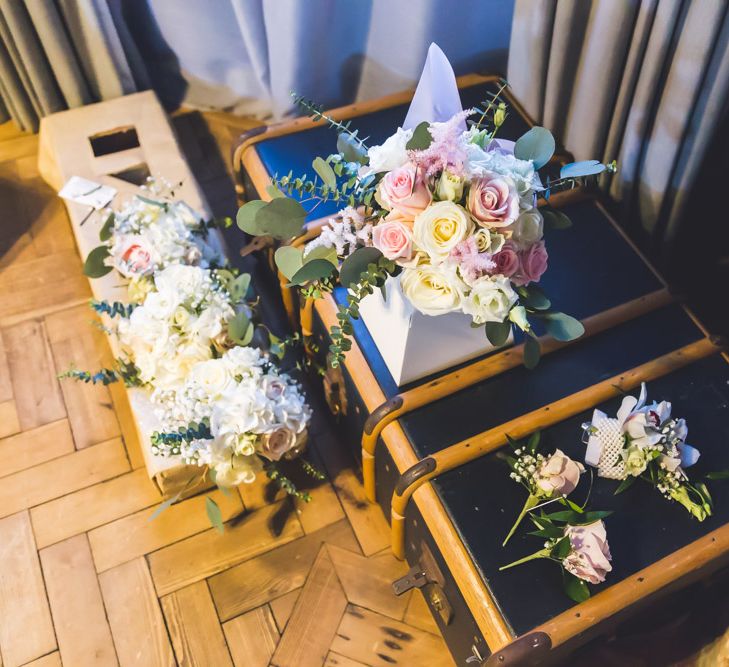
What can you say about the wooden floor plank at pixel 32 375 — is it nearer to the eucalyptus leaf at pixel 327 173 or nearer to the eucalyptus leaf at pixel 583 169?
the eucalyptus leaf at pixel 327 173

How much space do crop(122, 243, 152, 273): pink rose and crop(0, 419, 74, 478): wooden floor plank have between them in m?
0.41

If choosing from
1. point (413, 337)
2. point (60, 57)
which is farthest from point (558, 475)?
point (60, 57)

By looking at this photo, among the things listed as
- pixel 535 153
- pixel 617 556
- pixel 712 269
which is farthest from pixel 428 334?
pixel 712 269

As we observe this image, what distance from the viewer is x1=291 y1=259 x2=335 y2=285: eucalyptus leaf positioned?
3.19 feet

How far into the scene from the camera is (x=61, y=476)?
1.47 meters

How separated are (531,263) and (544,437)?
1.04ft

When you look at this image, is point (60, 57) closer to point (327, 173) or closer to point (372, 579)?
point (327, 173)

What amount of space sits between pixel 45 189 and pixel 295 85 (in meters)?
0.73

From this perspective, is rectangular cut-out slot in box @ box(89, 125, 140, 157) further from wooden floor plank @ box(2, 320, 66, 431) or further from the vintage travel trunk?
the vintage travel trunk

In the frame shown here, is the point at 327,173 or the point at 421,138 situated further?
the point at 327,173

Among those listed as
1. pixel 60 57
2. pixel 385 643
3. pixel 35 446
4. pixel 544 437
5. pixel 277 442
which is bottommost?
pixel 385 643

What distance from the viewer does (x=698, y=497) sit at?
3.47 ft

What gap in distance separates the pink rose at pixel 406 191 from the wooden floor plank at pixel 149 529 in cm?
74

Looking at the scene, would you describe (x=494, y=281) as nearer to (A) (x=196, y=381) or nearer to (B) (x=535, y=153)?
(B) (x=535, y=153)
